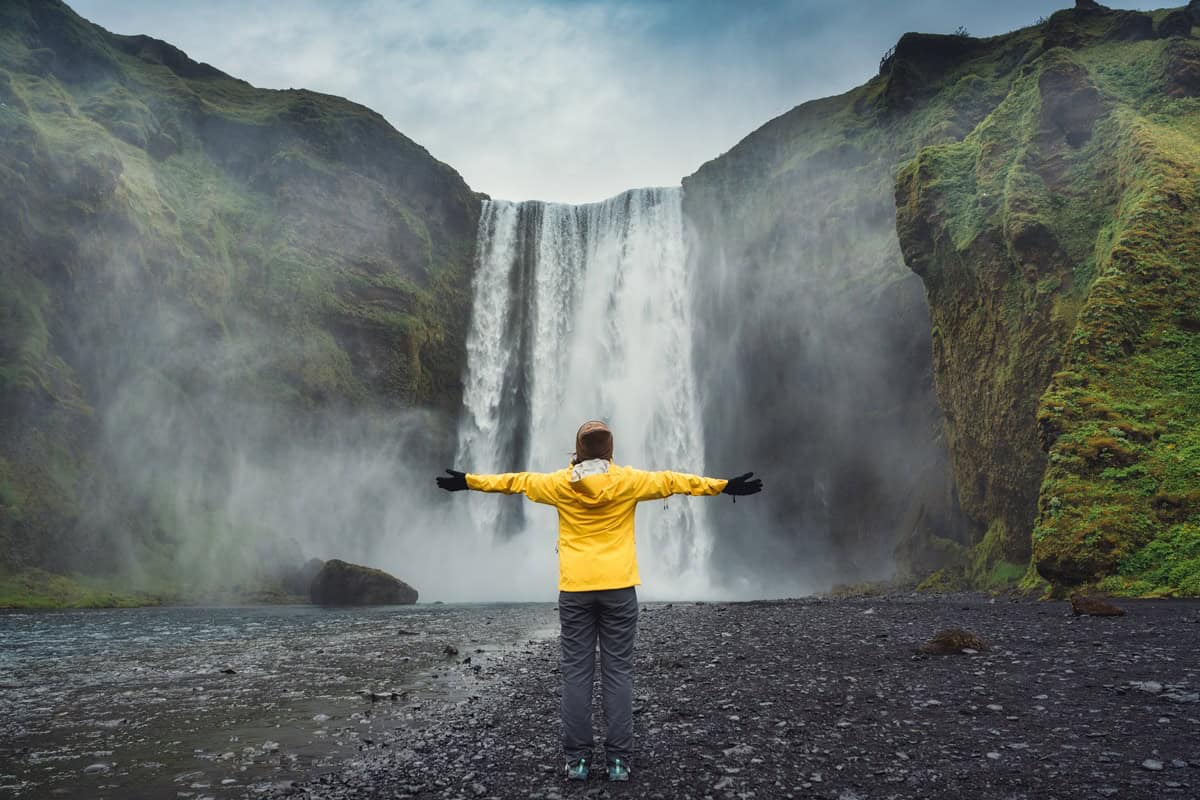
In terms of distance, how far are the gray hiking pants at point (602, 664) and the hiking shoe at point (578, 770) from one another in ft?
0.13

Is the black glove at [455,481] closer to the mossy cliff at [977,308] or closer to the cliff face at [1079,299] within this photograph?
the mossy cliff at [977,308]

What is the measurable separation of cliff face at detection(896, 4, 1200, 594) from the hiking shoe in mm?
12079

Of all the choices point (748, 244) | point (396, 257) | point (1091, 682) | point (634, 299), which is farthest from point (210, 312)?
point (1091, 682)

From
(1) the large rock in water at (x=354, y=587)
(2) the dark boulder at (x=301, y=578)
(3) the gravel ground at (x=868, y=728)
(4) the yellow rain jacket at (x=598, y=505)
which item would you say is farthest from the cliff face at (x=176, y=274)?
(4) the yellow rain jacket at (x=598, y=505)

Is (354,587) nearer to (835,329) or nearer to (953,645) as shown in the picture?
(953,645)

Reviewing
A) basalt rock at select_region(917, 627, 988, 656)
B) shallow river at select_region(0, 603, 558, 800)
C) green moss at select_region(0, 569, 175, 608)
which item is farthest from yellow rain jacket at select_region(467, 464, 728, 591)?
green moss at select_region(0, 569, 175, 608)

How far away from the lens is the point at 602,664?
17.3 ft

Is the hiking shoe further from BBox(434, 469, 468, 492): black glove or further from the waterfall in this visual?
the waterfall

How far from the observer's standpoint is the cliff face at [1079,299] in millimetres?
13359

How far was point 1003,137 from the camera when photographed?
2350cm

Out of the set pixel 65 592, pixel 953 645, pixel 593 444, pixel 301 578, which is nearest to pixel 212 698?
pixel 593 444

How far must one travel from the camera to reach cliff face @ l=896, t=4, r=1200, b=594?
13.4 meters

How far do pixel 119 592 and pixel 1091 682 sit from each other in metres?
35.3

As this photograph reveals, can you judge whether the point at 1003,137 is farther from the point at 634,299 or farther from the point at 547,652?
the point at 634,299
